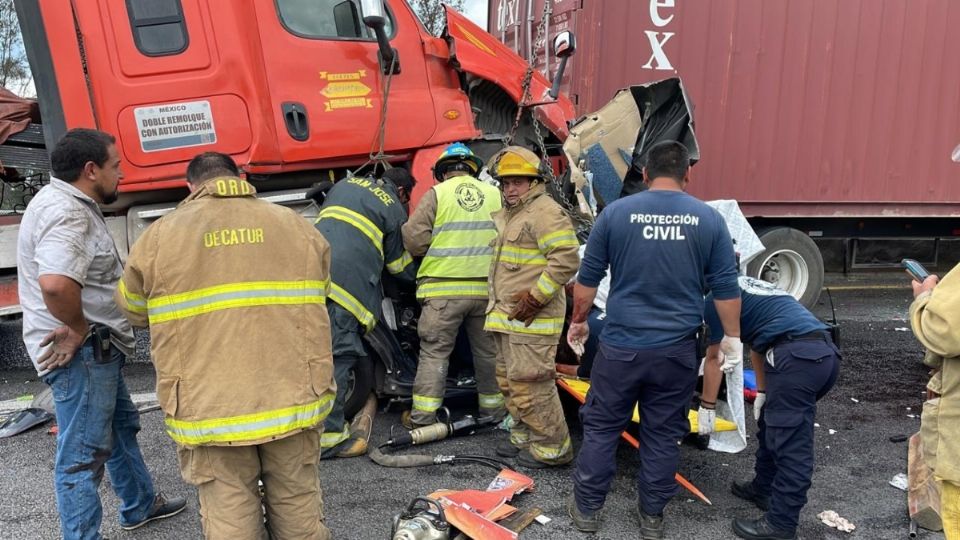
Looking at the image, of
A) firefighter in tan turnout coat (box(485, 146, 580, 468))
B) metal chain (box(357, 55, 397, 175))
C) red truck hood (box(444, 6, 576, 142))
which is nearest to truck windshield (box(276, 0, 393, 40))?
metal chain (box(357, 55, 397, 175))

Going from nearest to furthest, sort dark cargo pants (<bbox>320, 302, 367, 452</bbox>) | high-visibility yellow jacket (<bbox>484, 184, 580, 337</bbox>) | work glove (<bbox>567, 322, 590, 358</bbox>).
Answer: work glove (<bbox>567, 322, 590, 358</bbox>)
high-visibility yellow jacket (<bbox>484, 184, 580, 337</bbox>)
dark cargo pants (<bbox>320, 302, 367, 452</bbox>)

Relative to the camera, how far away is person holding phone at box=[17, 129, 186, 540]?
2.35 metres

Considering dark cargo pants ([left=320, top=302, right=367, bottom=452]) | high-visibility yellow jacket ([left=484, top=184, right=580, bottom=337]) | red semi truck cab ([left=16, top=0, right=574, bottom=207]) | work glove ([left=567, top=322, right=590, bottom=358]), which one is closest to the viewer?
work glove ([left=567, top=322, right=590, bottom=358])

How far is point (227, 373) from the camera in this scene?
200 cm

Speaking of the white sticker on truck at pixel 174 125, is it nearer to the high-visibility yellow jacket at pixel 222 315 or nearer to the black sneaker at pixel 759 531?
the high-visibility yellow jacket at pixel 222 315

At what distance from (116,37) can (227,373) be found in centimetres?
272

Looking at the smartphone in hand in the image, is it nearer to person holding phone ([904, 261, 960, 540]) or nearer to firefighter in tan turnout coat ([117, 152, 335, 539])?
person holding phone ([904, 261, 960, 540])

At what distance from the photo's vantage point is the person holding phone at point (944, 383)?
76.6 inches

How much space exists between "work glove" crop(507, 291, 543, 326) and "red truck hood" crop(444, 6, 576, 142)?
1.89 m

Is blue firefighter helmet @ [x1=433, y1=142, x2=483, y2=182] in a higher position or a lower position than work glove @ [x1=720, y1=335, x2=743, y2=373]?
higher

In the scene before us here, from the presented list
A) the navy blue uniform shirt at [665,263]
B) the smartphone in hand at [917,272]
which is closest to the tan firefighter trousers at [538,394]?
the navy blue uniform shirt at [665,263]

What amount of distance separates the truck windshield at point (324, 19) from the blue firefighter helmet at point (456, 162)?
92 centimetres

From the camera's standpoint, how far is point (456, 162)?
3.95 meters

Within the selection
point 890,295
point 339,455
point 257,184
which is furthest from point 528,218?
point 890,295
